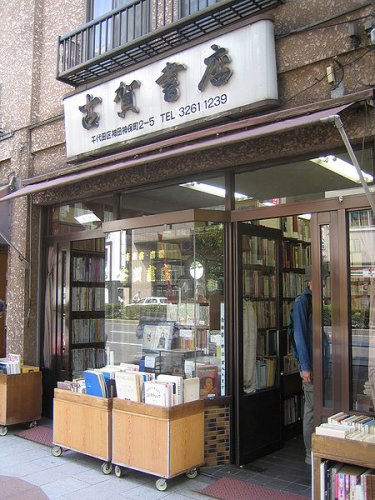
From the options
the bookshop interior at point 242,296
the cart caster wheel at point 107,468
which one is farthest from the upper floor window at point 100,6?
the cart caster wheel at point 107,468

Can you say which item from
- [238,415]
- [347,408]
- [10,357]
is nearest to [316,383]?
[347,408]

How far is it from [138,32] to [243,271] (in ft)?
10.8

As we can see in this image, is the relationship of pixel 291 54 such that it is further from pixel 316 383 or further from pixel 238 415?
pixel 238 415

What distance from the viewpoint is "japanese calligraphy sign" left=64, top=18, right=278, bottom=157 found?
4824mm

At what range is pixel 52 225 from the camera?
25.7 feet

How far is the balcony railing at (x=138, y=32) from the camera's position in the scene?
5.11 metres

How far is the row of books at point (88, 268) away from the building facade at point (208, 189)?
0.03m

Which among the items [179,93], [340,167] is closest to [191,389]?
[340,167]

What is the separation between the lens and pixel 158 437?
4.79 m

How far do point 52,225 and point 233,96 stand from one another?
12.9 feet

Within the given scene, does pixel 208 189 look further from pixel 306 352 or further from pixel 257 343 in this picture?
pixel 306 352

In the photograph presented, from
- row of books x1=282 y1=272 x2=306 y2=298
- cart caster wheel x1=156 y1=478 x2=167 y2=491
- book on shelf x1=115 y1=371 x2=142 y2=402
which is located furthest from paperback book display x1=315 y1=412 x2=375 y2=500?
row of books x1=282 y1=272 x2=306 y2=298

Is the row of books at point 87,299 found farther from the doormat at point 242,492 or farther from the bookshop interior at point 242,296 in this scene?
the doormat at point 242,492

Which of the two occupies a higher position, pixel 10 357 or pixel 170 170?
pixel 170 170
